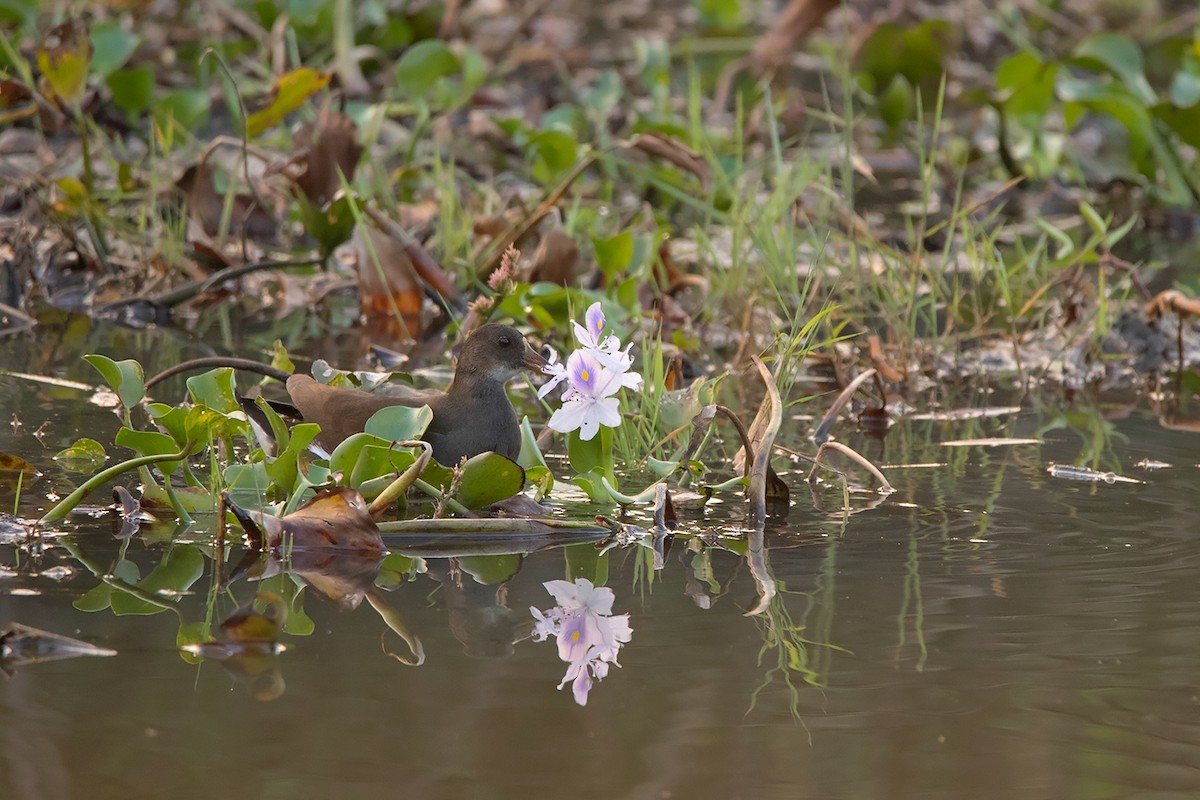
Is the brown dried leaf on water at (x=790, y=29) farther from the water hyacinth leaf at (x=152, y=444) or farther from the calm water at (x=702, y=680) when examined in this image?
the water hyacinth leaf at (x=152, y=444)

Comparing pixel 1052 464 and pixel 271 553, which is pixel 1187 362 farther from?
pixel 271 553

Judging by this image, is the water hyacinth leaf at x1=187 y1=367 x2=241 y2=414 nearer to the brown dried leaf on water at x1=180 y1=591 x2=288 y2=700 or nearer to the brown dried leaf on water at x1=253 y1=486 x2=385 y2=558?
the brown dried leaf on water at x1=253 y1=486 x2=385 y2=558

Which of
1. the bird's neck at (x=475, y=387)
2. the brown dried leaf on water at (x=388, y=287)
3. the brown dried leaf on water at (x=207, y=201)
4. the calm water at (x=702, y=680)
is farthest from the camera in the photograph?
the brown dried leaf on water at (x=207, y=201)

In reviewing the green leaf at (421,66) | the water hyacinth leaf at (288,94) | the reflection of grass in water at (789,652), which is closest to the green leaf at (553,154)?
the green leaf at (421,66)

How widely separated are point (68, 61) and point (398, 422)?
2.84 metres

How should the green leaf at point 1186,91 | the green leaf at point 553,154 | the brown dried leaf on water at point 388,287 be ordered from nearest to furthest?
the brown dried leaf on water at point 388,287 < the green leaf at point 553,154 < the green leaf at point 1186,91

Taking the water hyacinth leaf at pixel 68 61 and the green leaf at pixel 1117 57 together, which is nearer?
the water hyacinth leaf at pixel 68 61

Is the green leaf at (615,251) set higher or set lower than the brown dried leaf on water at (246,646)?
higher

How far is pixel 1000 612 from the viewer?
301 cm

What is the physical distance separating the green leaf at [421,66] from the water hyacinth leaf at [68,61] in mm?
1705

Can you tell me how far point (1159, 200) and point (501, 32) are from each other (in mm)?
5240

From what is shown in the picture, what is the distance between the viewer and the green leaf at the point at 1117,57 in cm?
690

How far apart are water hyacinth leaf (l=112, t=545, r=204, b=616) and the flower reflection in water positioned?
2.05ft

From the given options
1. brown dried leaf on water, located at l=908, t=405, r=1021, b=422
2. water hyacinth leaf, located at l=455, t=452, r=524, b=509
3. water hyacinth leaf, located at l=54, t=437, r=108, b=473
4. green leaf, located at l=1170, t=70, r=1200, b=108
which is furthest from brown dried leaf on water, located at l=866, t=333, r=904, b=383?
Answer: green leaf, located at l=1170, t=70, r=1200, b=108
